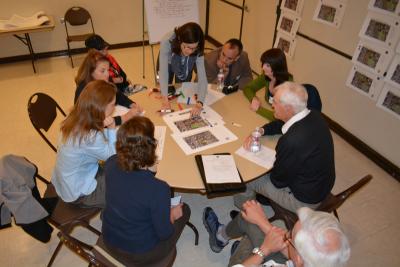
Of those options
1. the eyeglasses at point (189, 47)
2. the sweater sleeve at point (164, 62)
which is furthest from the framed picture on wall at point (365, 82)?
the sweater sleeve at point (164, 62)

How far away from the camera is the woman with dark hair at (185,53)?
2617mm

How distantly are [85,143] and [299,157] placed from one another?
136 centimetres

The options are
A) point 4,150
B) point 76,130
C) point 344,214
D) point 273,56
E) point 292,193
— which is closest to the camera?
point 76,130

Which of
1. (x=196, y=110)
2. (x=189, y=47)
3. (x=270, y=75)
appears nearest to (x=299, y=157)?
(x=196, y=110)

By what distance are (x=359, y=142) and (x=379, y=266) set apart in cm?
162

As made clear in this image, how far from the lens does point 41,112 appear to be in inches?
97.0

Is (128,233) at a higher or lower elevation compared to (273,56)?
lower

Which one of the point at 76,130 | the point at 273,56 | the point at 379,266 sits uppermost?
the point at 273,56

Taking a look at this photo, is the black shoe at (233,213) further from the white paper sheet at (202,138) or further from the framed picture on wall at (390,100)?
the framed picture on wall at (390,100)

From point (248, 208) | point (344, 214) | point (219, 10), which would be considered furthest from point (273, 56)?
point (219, 10)

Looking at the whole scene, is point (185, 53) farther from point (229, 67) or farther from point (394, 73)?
point (394, 73)

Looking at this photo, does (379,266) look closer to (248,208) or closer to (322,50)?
(248,208)

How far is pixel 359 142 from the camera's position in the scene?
366 centimetres

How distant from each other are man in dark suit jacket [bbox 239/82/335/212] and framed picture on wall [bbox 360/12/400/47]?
178 cm
